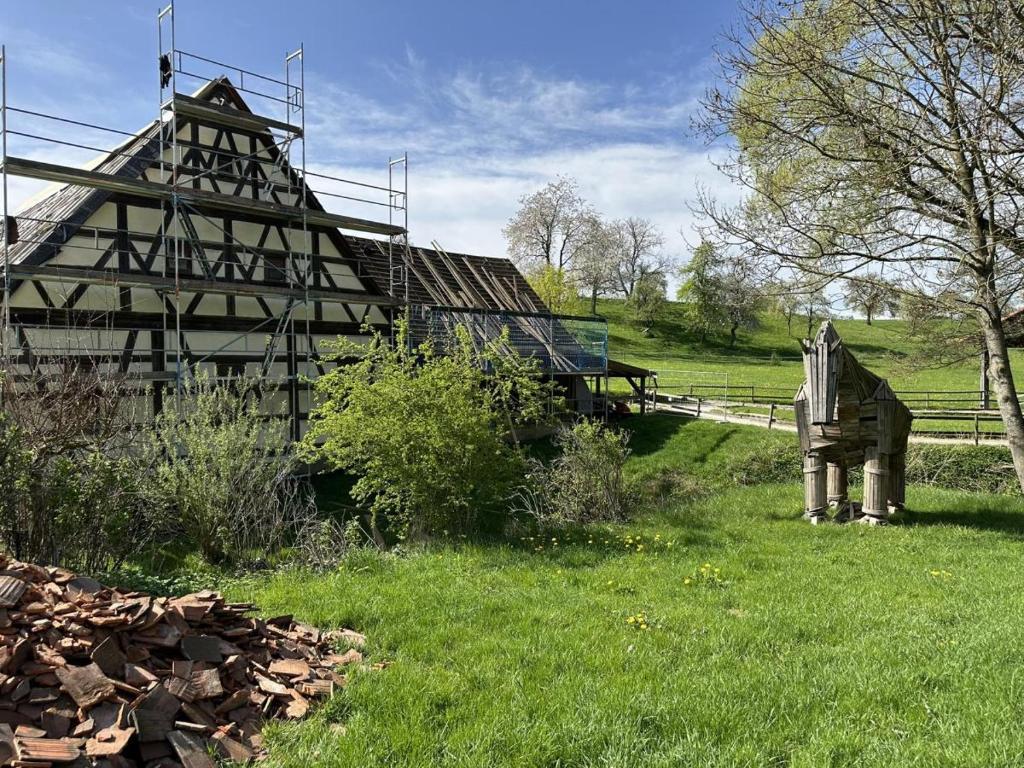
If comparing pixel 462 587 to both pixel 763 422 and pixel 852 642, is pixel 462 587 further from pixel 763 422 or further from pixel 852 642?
pixel 763 422

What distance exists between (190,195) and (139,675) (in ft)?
43.2

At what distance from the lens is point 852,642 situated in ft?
17.4

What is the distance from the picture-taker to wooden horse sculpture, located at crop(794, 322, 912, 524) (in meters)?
9.74

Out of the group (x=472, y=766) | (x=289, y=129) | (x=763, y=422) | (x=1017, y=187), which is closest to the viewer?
(x=472, y=766)

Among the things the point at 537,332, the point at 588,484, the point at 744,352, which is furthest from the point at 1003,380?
the point at 744,352

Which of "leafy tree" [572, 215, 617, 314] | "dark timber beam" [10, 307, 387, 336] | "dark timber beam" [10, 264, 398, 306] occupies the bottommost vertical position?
"dark timber beam" [10, 307, 387, 336]

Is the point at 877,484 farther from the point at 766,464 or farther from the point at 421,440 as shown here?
the point at 766,464

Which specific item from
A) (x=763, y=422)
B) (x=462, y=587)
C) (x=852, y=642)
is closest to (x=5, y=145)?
(x=462, y=587)

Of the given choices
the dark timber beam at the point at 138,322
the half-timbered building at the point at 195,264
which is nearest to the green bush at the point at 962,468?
the half-timbered building at the point at 195,264

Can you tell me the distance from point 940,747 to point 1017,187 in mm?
7041

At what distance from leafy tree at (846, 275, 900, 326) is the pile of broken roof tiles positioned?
28.4ft

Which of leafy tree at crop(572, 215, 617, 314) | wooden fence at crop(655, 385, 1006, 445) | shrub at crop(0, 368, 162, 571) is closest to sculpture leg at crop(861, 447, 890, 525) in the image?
shrub at crop(0, 368, 162, 571)

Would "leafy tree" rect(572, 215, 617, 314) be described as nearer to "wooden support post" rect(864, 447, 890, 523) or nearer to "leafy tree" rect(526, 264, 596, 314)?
"leafy tree" rect(526, 264, 596, 314)

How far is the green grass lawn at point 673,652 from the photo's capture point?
3748mm
